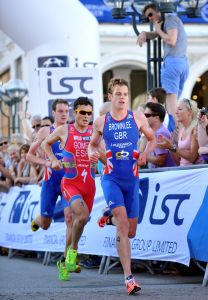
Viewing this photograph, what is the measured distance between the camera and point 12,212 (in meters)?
14.8

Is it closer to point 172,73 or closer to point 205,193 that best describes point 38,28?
point 172,73

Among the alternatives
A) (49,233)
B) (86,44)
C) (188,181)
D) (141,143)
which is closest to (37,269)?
(49,233)

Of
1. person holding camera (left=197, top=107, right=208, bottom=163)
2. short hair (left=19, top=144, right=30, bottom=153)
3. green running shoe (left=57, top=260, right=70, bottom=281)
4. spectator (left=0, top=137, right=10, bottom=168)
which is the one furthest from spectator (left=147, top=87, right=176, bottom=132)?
spectator (left=0, top=137, right=10, bottom=168)

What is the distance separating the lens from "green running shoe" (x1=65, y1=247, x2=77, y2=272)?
9.74 m

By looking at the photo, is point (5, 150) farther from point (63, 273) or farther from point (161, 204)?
point (161, 204)

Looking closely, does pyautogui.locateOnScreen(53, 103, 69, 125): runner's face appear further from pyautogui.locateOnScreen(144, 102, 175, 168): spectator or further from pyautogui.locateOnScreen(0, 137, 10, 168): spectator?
pyautogui.locateOnScreen(0, 137, 10, 168): spectator

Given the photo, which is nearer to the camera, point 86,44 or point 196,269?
point 196,269

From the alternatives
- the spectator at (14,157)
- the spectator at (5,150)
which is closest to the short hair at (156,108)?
the spectator at (14,157)

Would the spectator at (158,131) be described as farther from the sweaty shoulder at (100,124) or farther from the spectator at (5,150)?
the spectator at (5,150)

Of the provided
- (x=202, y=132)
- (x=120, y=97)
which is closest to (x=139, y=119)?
(x=120, y=97)

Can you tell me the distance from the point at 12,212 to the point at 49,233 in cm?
195

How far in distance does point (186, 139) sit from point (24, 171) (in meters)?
5.05

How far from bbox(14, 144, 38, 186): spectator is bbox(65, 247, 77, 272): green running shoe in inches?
175

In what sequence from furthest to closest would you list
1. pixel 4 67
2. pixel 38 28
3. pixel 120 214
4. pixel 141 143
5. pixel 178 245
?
pixel 4 67 → pixel 38 28 → pixel 141 143 → pixel 178 245 → pixel 120 214
